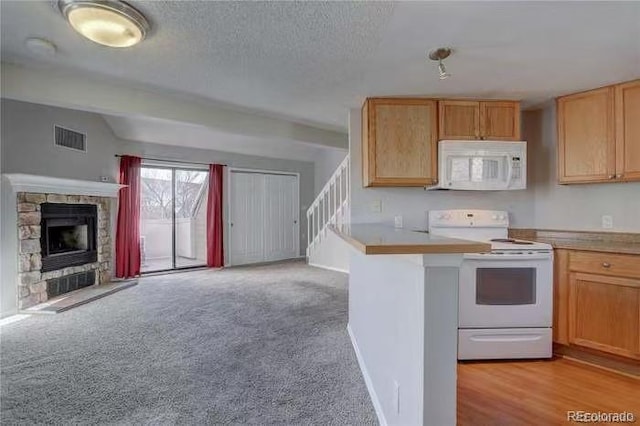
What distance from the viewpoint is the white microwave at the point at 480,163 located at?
8.89 feet

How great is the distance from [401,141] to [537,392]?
2.01 meters

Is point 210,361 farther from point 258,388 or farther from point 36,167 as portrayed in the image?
point 36,167

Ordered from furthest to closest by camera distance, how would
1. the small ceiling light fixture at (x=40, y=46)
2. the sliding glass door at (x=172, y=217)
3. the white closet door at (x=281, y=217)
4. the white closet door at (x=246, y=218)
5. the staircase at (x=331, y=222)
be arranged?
the white closet door at (x=281, y=217), the white closet door at (x=246, y=218), the sliding glass door at (x=172, y=217), the staircase at (x=331, y=222), the small ceiling light fixture at (x=40, y=46)

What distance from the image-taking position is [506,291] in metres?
2.48

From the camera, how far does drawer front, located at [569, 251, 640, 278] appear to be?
85.1 inches

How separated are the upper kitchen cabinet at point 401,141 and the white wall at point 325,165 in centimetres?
392

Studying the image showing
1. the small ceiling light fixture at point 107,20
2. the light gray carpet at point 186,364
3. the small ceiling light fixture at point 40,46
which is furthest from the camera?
the small ceiling light fixture at point 40,46

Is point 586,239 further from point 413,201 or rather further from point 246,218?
point 246,218

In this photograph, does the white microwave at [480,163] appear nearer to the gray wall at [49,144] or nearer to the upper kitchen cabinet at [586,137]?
the upper kitchen cabinet at [586,137]

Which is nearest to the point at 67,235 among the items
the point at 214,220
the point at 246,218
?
the point at 214,220

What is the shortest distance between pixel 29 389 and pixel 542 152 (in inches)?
174

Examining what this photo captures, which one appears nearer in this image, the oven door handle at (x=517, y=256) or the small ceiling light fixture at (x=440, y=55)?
the small ceiling light fixture at (x=440, y=55)

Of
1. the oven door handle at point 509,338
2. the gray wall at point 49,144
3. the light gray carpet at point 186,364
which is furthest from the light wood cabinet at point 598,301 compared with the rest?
the gray wall at point 49,144

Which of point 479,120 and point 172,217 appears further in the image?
point 172,217
